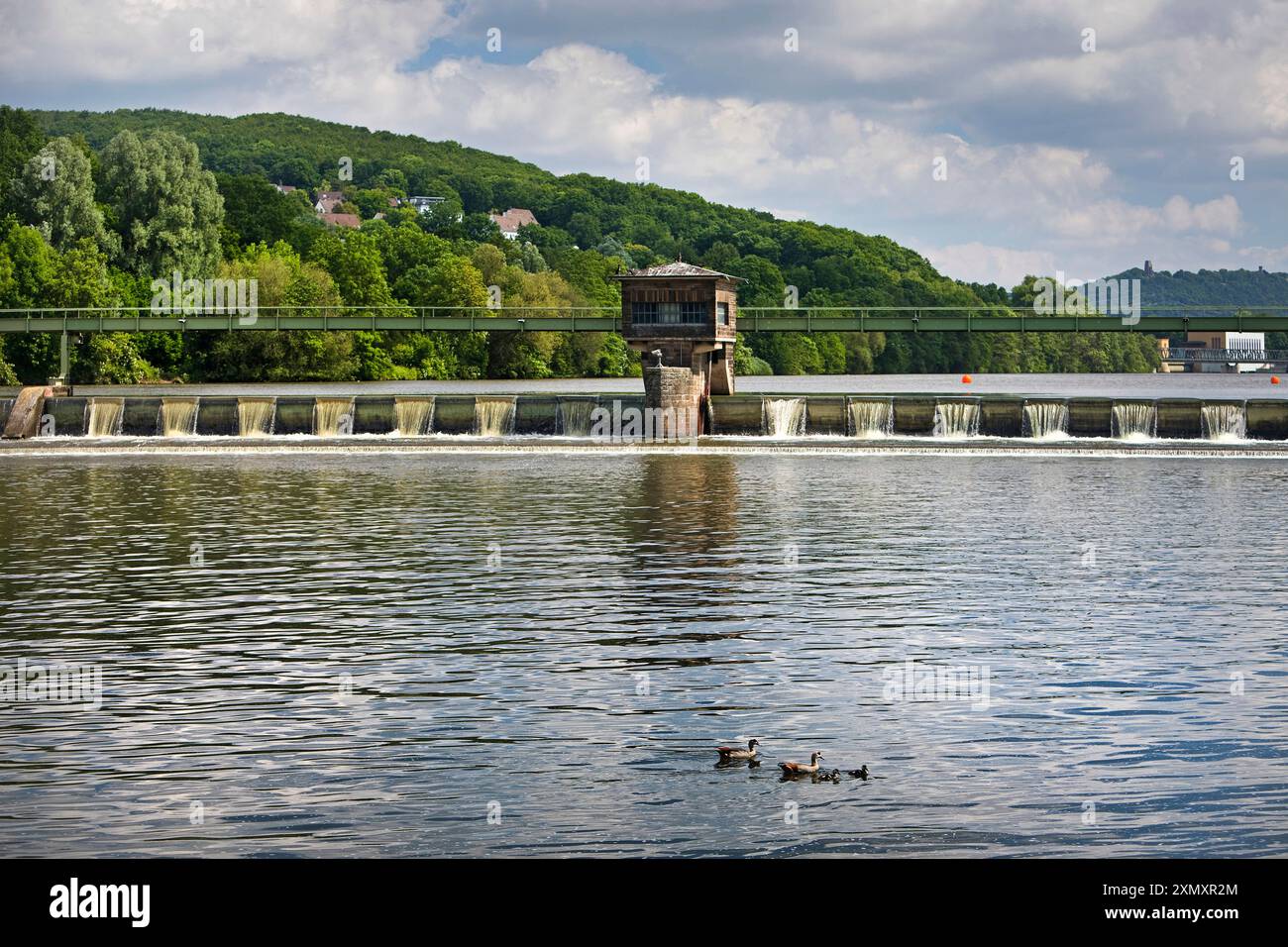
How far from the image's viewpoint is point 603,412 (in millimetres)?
86875

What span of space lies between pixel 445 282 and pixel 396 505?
116 m

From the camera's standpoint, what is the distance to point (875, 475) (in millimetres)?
63594

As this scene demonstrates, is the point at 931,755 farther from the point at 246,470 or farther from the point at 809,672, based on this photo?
the point at 246,470

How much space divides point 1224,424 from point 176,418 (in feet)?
174

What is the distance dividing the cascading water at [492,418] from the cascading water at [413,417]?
2446 millimetres

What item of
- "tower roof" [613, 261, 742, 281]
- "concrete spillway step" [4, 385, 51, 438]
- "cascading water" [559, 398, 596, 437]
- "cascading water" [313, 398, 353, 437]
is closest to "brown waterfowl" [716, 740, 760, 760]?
"cascading water" [559, 398, 596, 437]

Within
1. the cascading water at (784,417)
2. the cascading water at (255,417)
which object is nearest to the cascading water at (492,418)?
the cascading water at (255,417)

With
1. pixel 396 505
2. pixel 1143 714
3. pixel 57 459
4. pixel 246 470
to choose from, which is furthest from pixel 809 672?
pixel 57 459

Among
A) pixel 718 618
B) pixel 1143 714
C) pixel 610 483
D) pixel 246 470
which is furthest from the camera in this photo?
pixel 246 470

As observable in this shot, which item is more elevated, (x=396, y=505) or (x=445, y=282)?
(x=445, y=282)

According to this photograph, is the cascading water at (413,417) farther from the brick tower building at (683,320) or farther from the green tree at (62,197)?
the green tree at (62,197)

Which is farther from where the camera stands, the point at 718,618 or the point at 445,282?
the point at 445,282

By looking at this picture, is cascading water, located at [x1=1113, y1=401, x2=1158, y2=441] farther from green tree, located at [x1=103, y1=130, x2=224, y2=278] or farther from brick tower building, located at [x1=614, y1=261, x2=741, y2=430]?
green tree, located at [x1=103, y1=130, x2=224, y2=278]
